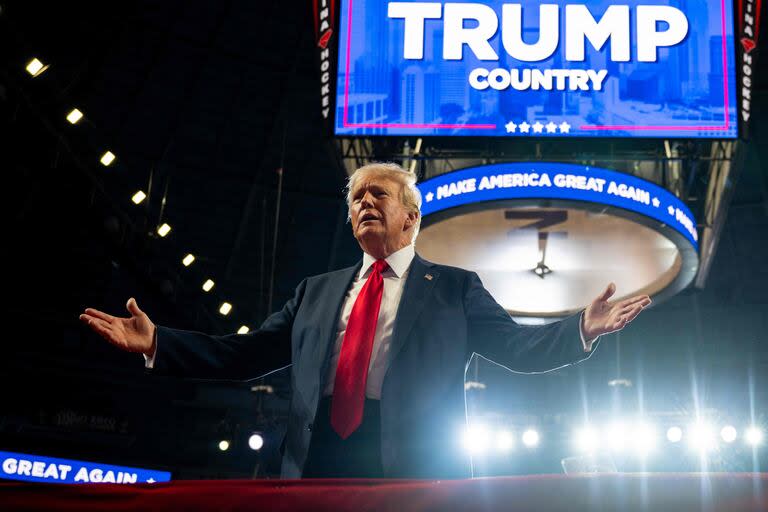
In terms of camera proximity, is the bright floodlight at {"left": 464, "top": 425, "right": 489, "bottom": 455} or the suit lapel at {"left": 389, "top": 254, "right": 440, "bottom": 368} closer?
the suit lapel at {"left": 389, "top": 254, "right": 440, "bottom": 368}

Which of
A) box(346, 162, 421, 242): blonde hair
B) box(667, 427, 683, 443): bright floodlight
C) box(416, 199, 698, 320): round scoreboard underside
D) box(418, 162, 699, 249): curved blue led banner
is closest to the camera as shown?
box(346, 162, 421, 242): blonde hair

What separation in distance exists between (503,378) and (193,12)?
10.8m

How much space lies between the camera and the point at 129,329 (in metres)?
2.57

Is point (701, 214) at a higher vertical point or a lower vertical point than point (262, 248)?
lower

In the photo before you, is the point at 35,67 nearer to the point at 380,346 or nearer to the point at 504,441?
the point at 380,346

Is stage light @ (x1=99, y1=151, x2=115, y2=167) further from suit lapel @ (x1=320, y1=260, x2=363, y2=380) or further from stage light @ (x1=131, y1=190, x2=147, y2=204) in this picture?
suit lapel @ (x1=320, y1=260, x2=363, y2=380)

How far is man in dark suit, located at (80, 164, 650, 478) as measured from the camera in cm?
238

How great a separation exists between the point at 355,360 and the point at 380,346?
0.10 m

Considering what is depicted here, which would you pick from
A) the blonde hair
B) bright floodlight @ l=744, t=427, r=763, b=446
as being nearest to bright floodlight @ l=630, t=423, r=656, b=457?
bright floodlight @ l=744, t=427, r=763, b=446

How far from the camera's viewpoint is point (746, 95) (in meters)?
8.30

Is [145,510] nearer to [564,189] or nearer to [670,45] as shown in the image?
[564,189]

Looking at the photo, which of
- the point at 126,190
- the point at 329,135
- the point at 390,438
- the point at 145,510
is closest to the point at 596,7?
the point at 329,135

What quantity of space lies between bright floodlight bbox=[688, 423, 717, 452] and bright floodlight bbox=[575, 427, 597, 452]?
72.1 inches

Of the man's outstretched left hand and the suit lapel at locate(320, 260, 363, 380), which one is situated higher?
the suit lapel at locate(320, 260, 363, 380)
